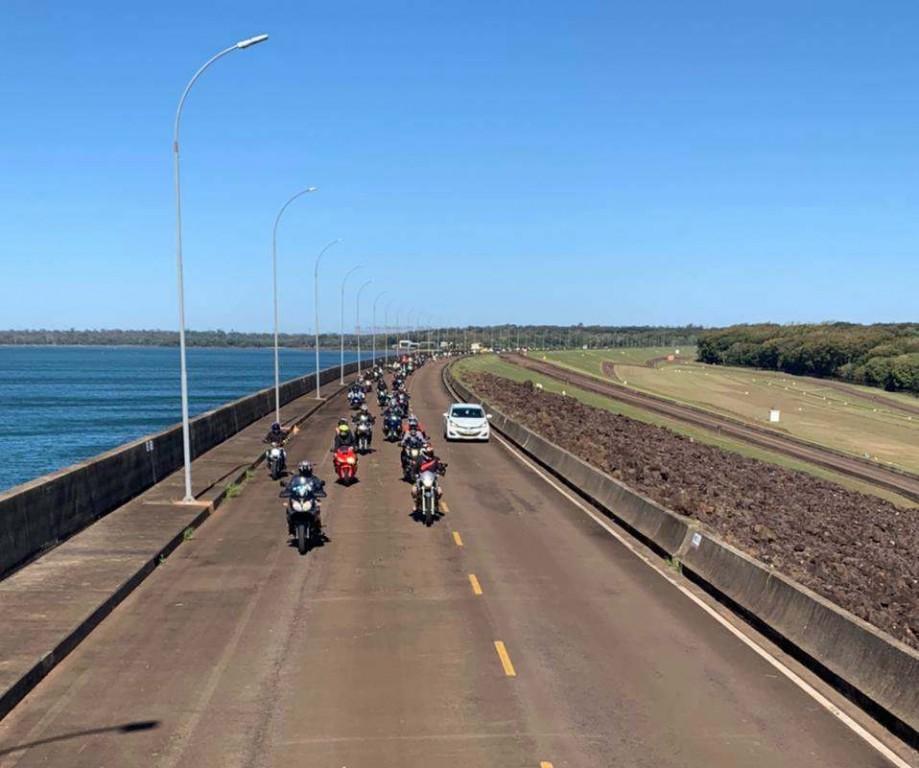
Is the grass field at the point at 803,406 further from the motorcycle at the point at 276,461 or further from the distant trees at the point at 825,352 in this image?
the motorcycle at the point at 276,461

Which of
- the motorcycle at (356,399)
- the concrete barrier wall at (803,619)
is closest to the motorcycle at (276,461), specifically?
the concrete barrier wall at (803,619)

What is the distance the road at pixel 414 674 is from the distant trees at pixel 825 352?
10796cm

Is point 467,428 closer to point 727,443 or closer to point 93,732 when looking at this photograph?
point 727,443

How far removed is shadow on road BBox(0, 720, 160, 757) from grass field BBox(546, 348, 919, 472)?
50258mm

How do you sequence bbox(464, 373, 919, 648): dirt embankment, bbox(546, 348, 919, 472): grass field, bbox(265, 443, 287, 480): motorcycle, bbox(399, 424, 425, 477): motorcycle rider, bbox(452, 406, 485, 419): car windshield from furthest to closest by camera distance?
bbox(546, 348, 919, 472): grass field < bbox(452, 406, 485, 419): car windshield < bbox(265, 443, 287, 480): motorcycle < bbox(399, 424, 425, 477): motorcycle rider < bbox(464, 373, 919, 648): dirt embankment

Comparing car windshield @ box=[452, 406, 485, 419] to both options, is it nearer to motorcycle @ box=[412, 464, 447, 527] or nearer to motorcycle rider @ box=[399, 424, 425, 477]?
motorcycle rider @ box=[399, 424, 425, 477]

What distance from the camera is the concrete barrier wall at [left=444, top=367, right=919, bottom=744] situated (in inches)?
380

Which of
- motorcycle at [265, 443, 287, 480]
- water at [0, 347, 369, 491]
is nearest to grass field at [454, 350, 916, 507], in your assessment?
motorcycle at [265, 443, 287, 480]

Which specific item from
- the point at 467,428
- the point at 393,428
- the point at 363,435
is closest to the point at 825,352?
the point at 467,428

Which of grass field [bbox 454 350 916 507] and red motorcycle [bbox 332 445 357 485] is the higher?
red motorcycle [bbox 332 445 357 485]

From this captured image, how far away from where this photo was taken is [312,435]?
40344 mm

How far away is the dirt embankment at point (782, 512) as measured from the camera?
17.1 m

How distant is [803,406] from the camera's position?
90625 mm

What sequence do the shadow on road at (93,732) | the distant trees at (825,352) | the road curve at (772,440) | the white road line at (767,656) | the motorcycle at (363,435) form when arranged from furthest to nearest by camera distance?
the distant trees at (825,352) → the road curve at (772,440) → the motorcycle at (363,435) → the white road line at (767,656) → the shadow on road at (93,732)
